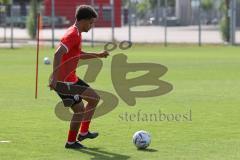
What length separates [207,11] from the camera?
10269 centimetres

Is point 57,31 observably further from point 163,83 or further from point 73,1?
point 163,83

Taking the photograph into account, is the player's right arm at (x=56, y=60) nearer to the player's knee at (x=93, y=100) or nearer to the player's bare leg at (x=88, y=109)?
the player's bare leg at (x=88, y=109)

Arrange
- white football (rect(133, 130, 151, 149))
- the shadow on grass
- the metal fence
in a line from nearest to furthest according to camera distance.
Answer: the shadow on grass < white football (rect(133, 130, 151, 149)) < the metal fence

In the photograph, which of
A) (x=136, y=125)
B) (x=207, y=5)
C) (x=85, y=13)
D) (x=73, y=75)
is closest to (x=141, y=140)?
(x=73, y=75)

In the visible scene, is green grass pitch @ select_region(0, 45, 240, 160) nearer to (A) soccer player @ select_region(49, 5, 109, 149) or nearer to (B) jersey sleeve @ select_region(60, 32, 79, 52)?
(A) soccer player @ select_region(49, 5, 109, 149)

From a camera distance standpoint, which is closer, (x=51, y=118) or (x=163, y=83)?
(x=51, y=118)

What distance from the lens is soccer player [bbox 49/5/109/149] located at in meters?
10.3

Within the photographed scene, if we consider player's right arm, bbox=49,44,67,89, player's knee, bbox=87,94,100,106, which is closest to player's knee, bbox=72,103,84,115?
player's knee, bbox=87,94,100,106

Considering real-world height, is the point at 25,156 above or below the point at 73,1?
below

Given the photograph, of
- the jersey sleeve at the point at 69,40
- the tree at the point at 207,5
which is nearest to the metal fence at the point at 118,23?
the tree at the point at 207,5

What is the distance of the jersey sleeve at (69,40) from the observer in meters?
10.2

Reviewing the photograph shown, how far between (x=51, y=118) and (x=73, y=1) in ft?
147

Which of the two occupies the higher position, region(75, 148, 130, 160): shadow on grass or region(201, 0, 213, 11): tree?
region(201, 0, 213, 11): tree

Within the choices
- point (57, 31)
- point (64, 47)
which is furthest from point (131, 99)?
point (57, 31)
